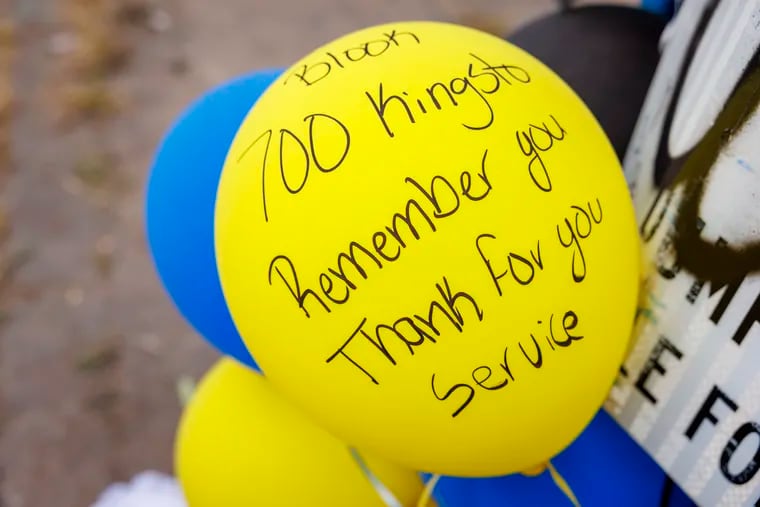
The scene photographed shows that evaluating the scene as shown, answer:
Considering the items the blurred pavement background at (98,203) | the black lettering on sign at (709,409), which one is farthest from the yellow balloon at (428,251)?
the blurred pavement background at (98,203)

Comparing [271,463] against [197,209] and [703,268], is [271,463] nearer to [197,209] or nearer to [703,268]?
[197,209]

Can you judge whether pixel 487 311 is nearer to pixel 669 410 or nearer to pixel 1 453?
pixel 669 410

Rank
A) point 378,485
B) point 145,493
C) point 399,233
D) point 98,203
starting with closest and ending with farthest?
point 399,233, point 378,485, point 145,493, point 98,203

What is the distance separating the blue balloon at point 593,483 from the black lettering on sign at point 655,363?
0.06 metres

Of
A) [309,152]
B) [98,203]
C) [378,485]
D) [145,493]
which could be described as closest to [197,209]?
[309,152]

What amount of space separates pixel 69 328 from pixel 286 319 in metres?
1.11

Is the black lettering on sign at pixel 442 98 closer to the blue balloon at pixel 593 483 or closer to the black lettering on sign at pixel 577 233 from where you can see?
the black lettering on sign at pixel 577 233

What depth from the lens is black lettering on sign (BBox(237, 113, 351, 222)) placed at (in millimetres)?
530

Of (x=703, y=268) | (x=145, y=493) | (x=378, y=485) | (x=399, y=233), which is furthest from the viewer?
(x=145, y=493)

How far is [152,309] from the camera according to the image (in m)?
1.54

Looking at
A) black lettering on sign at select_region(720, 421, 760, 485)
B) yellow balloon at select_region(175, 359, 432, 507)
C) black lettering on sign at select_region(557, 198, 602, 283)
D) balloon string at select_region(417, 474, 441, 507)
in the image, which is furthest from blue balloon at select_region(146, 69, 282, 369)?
black lettering on sign at select_region(720, 421, 760, 485)

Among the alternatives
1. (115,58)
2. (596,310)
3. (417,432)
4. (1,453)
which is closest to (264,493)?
(417,432)

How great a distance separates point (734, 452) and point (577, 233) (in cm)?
23

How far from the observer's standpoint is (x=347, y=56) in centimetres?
58
